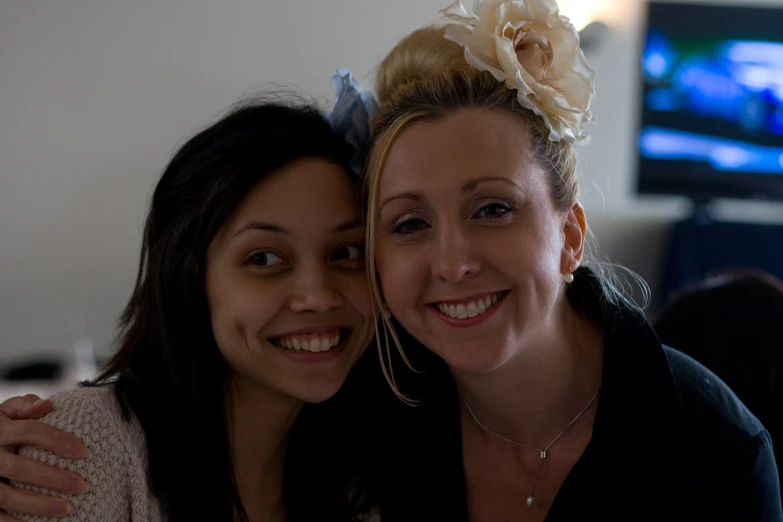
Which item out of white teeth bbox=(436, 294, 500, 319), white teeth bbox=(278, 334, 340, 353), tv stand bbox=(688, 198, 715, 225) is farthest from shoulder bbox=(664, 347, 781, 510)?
tv stand bbox=(688, 198, 715, 225)

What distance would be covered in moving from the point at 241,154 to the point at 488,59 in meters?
0.44

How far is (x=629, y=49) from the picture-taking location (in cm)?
368

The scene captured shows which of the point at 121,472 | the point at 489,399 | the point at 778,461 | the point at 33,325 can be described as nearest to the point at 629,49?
the point at 778,461

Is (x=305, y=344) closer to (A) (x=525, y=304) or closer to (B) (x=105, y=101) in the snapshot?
(A) (x=525, y=304)

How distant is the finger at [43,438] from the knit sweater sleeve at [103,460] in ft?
0.05

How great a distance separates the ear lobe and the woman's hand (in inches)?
33.0

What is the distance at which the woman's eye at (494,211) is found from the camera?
1.23 m

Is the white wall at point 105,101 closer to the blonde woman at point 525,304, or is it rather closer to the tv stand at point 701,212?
the tv stand at point 701,212

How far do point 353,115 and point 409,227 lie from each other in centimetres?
29

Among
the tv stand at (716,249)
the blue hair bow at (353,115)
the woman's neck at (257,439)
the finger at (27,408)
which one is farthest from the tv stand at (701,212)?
the finger at (27,408)

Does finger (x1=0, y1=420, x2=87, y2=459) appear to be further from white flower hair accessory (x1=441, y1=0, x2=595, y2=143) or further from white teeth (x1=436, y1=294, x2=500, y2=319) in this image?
white flower hair accessory (x1=441, y1=0, x2=595, y2=143)

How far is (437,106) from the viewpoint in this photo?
1.27 metres

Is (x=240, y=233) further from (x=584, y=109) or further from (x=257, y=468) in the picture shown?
(x=584, y=109)

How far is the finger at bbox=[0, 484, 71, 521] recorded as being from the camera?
41.3 inches
